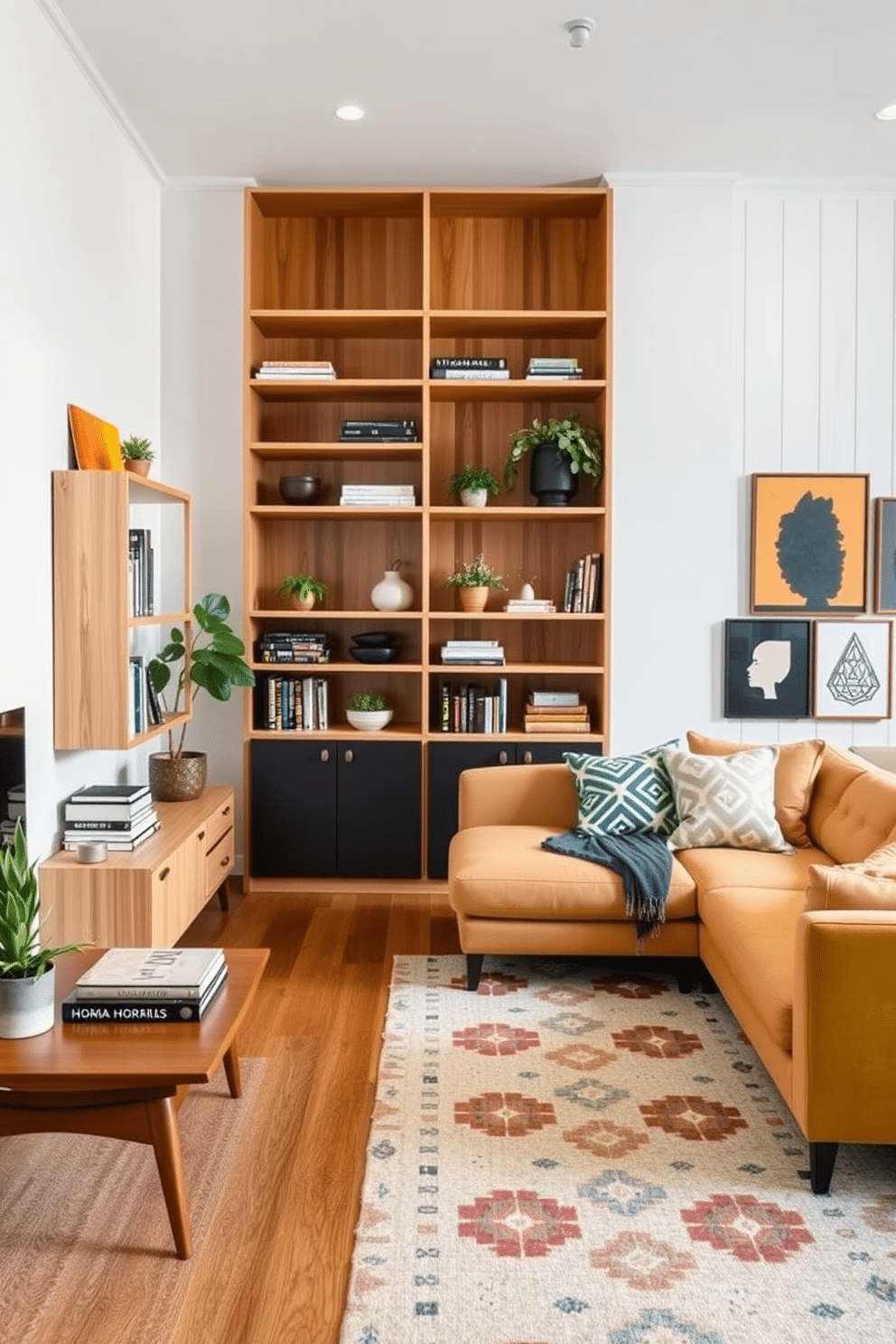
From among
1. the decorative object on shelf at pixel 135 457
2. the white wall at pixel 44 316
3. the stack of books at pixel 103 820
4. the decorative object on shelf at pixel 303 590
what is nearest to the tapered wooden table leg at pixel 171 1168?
the white wall at pixel 44 316

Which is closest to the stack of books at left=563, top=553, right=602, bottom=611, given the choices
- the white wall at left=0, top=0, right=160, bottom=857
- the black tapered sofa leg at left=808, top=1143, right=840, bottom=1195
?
the white wall at left=0, top=0, right=160, bottom=857

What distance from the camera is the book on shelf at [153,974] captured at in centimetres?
234

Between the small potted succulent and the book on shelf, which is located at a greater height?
the small potted succulent

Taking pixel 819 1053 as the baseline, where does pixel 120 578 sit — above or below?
above

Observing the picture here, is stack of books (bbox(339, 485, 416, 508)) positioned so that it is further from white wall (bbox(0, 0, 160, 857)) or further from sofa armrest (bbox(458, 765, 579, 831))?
sofa armrest (bbox(458, 765, 579, 831))

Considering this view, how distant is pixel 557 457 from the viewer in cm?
479

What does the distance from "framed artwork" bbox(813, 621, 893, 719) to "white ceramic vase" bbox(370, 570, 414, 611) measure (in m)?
1.80

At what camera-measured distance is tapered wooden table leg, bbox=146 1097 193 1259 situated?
2123 mm

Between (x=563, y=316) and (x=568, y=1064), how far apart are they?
→ 3031mm

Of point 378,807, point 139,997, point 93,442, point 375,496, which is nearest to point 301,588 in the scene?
point 375,496

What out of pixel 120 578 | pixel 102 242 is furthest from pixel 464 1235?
pixel 102 242

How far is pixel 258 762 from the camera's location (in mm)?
4816

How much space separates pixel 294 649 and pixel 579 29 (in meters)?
2.57

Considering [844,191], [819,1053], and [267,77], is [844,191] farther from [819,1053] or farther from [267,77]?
[819,1053]
